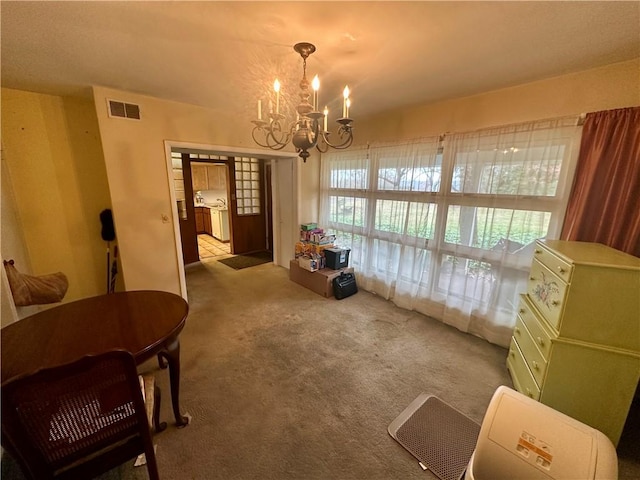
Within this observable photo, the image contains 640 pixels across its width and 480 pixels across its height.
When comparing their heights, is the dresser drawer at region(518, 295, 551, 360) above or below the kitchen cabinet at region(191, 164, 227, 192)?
below

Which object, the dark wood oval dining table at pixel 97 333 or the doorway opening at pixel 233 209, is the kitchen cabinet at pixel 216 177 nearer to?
the doorway opening at pixel 233 209

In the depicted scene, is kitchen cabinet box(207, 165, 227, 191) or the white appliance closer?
the white appliance

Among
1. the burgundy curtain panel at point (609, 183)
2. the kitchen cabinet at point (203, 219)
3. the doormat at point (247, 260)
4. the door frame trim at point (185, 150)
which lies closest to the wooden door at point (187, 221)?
the doormat at point (247, 260)

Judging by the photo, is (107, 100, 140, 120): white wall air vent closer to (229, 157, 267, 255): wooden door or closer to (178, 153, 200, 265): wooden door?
(178, 153, 200, 265): wooden door

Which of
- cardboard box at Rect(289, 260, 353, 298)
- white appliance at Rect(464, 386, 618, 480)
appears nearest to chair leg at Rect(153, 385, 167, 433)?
white appliance at Rect(464, 386, 618, 480)

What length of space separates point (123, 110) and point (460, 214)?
3.54 metres

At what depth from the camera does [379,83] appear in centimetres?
220

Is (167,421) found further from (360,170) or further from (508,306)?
(360,170)

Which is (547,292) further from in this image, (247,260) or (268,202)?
(268,202)

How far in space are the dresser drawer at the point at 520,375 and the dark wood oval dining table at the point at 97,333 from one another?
7.32ft

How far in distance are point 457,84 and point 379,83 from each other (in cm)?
68

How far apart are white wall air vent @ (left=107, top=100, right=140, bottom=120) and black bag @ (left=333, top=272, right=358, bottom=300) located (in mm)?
2889

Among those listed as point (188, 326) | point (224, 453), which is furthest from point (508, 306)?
point (188, 326)

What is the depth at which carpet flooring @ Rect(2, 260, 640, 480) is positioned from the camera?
1.39 m
